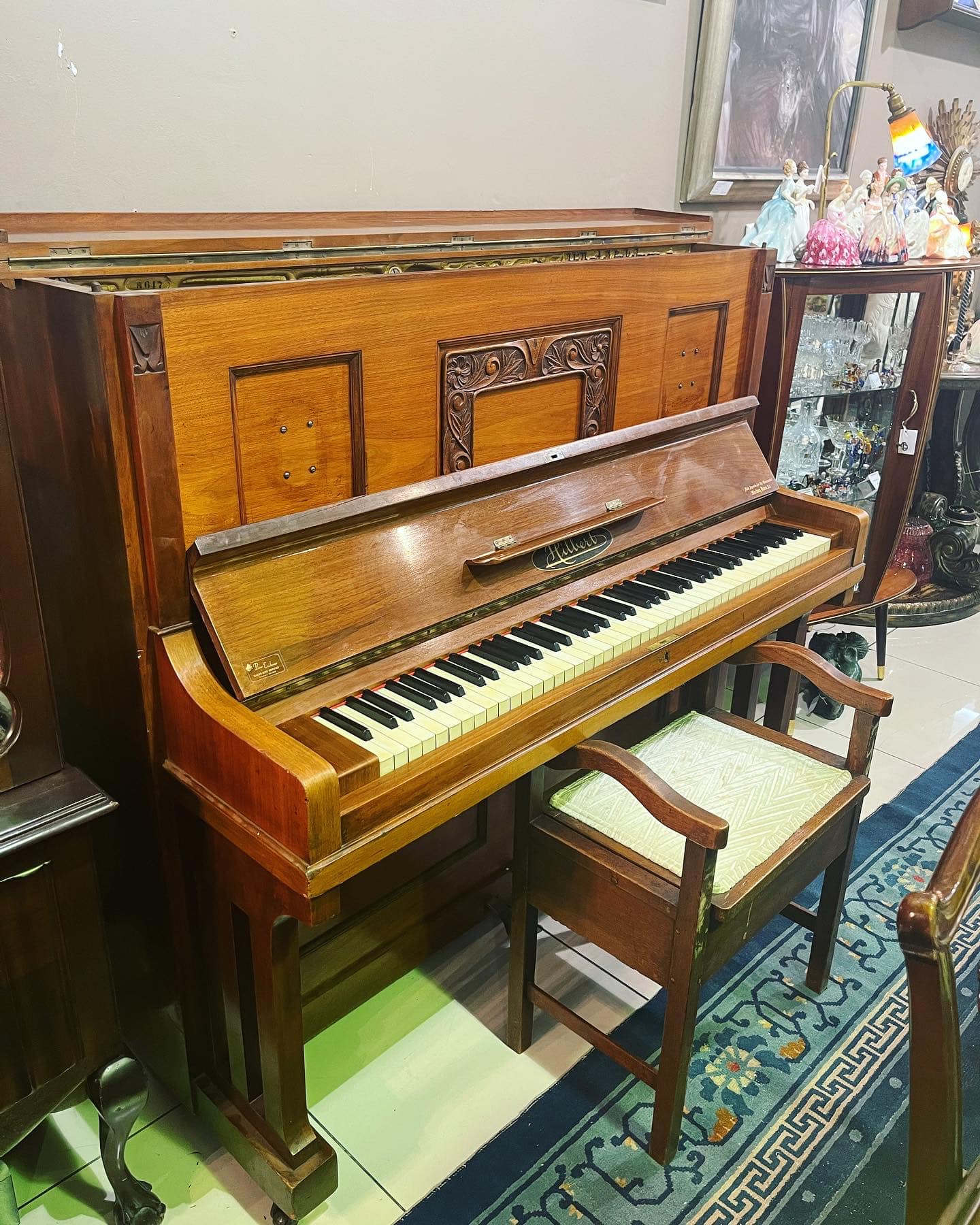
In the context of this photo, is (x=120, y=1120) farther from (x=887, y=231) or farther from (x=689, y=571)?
(x=887, y=231)

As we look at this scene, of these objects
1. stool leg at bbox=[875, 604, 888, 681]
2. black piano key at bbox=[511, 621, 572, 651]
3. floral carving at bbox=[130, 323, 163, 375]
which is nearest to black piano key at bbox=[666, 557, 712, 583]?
black piano key at bbox=[511, 621, 572, 651]

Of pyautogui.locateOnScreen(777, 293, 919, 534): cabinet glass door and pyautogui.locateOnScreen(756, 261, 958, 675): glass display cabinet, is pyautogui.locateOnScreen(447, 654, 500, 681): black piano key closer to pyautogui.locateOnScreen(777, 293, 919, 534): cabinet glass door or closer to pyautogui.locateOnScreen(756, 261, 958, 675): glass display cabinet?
pyautogui.locateOnScreen(756, 261, 958, 675): glass display cabinet

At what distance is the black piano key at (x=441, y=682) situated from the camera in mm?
1534

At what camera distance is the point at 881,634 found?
3461 millimetres

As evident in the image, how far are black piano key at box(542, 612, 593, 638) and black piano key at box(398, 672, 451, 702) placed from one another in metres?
0.32

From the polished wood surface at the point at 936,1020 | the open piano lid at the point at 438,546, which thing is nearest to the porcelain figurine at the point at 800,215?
the open piano lid at the point at 438,546

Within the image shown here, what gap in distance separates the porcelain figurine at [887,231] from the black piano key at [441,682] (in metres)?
2.09

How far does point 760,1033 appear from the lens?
1.97m

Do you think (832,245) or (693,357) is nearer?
(693,357)

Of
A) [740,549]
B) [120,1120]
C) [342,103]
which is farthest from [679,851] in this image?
[342,103]

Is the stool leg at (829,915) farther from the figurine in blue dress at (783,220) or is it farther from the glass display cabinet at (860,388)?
the figurine in blue dress at (783,220)

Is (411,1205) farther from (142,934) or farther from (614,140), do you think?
(614,140)

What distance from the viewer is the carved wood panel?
1709 mm

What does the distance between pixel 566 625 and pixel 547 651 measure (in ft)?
0.37
